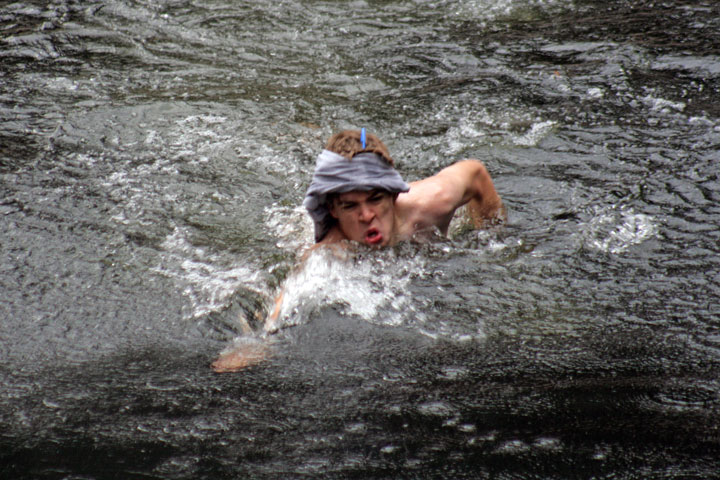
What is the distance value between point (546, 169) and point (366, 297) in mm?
2345

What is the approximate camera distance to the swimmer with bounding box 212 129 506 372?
5.01 meters

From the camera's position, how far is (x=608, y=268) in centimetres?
483

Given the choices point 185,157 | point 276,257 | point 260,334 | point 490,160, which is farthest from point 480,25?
point 260,334

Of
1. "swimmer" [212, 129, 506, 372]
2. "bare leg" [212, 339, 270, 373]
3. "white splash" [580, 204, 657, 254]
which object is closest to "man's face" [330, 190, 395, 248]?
"swimmer" [212, 129, 506, 372]

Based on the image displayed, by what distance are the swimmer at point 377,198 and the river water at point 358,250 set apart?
170mm

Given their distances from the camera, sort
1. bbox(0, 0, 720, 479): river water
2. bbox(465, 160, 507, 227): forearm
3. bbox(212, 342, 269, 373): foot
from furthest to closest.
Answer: bbox(465, 160, 507, 227): forearm → bbox(212, 342, 269, 373): foot → bbox(0, 0, 720, 479): river water

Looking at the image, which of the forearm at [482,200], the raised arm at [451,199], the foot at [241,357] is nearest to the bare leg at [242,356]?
the foot at [241,357]

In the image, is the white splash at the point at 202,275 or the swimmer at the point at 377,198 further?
the swimmer at the point at 377,198

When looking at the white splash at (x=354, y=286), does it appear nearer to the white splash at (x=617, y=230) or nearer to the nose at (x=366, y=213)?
the nose at (x=366, y=213)

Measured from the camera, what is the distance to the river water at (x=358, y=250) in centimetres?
325

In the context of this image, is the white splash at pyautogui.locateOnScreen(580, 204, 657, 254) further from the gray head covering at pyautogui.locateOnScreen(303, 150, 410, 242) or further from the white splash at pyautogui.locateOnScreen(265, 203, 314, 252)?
the white splash at pyautogui.locateOnScreen(265, 203, 314, 252)

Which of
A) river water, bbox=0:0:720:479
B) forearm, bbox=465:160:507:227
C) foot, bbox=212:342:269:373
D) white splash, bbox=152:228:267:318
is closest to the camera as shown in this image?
river water, bbox=0:0:720:479

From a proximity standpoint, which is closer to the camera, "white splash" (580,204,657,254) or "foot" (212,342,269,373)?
"foot" (212,342,269,373)

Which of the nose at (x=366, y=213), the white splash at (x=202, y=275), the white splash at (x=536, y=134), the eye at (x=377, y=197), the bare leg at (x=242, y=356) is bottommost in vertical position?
the white splash at (x=202, y=275)
